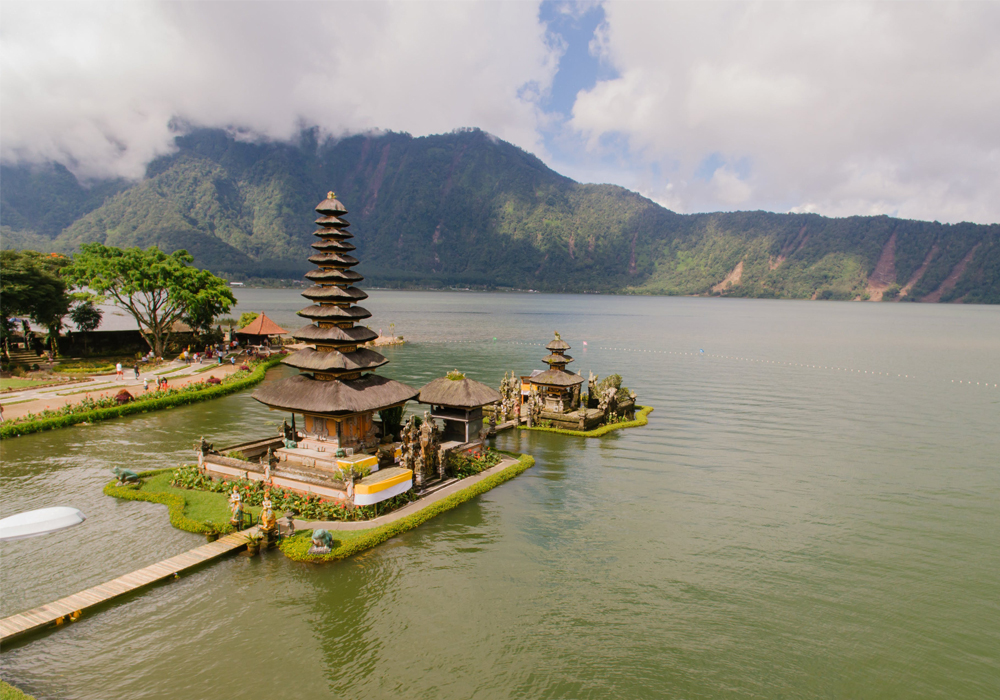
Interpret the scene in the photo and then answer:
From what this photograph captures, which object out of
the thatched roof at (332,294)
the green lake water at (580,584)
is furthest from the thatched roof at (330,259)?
the green lake water at (580,584)

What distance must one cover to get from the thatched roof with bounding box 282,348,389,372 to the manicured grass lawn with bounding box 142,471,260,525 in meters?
6.35

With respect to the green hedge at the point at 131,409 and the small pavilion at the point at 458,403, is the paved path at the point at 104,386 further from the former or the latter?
the small pavilion at the point at 458,403

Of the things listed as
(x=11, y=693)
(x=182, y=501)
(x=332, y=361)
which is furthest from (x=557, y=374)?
(x=11, y=693)

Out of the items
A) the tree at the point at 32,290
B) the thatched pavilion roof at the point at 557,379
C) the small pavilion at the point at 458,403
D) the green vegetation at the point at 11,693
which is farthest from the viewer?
the tree at the point at 32,290

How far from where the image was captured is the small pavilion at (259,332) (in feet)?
208

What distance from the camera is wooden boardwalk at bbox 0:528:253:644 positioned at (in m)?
Result: 13.4

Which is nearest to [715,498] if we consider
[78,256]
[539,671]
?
[539,671]

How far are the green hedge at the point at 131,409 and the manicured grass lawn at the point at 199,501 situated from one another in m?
12.0

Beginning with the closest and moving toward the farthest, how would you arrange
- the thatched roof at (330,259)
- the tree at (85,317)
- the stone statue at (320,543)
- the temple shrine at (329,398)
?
the stone statue at (320,543)
the temple shrine at (329,398)
the thatched roof at (330,259)
the tree at (85,317)

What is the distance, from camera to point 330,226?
25.0m

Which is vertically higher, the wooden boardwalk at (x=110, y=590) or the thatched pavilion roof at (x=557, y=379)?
the thatched pavilion roof at (x=557, y=379)

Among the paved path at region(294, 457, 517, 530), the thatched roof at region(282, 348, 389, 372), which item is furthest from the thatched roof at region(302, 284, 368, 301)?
the paved path at region(294, 457, 517, 530)

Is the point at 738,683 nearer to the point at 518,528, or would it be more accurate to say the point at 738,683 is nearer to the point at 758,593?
the point at 758,593

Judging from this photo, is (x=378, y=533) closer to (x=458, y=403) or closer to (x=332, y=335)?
(x=458, y=403)
